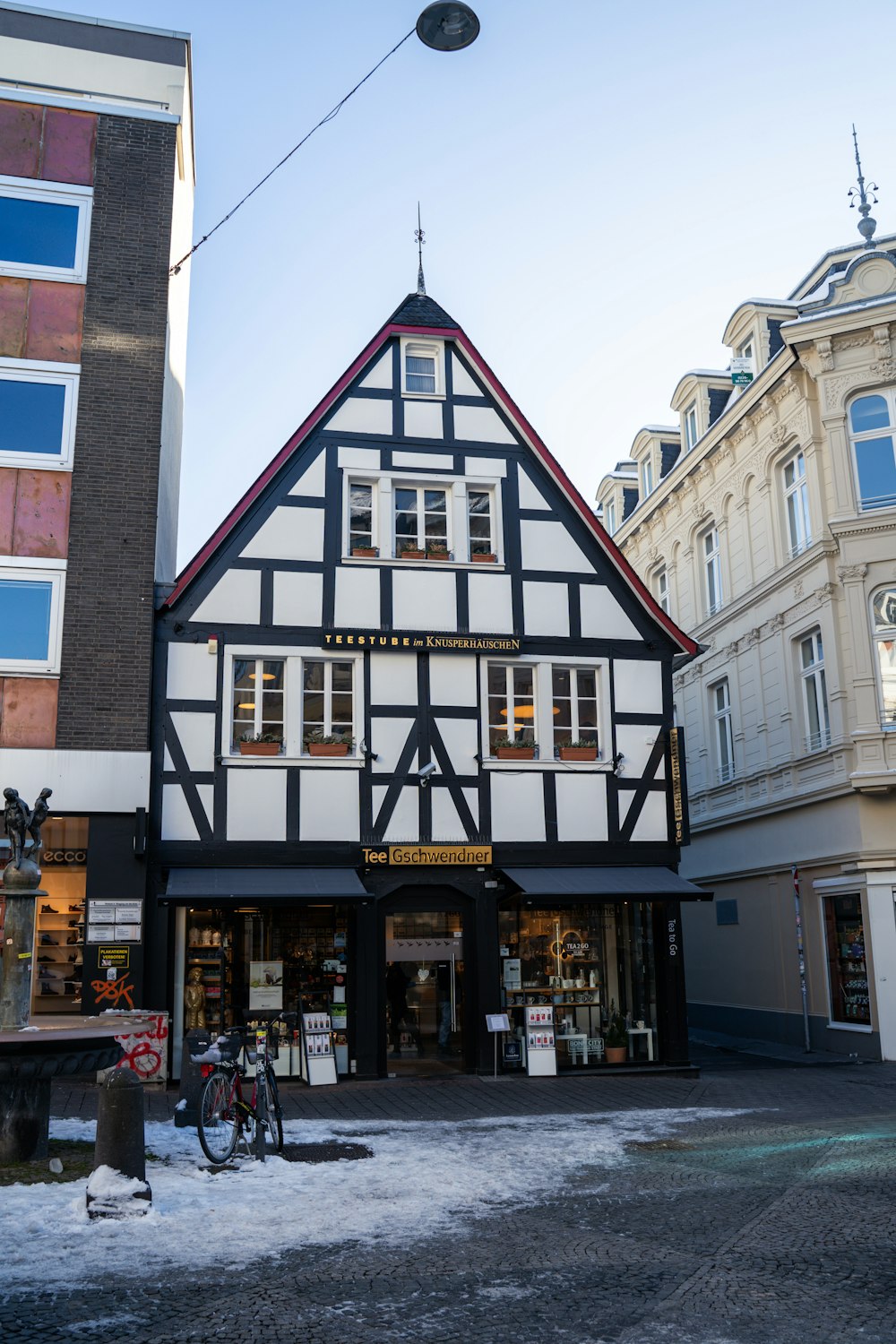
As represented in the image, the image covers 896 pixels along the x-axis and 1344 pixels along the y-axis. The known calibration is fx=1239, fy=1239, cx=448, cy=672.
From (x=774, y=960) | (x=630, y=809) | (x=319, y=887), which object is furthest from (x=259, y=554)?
(x=774, y=960)

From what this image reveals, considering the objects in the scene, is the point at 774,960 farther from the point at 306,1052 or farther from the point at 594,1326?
the point at 594,1326

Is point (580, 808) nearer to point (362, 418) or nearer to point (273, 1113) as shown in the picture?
point (362, 418)

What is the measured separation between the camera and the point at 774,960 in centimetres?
2359

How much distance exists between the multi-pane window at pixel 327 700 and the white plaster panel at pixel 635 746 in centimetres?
422

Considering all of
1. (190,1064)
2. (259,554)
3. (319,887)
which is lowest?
(190,1064)

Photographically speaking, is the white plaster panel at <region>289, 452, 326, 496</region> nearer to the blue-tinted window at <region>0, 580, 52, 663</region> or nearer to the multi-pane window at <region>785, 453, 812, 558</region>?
the blue-tinted window at <region>0, 580, 52, 663</region>

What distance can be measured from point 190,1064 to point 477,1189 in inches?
174

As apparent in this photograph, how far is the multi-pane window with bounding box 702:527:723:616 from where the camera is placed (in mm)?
26906

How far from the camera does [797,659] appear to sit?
75.2 feet

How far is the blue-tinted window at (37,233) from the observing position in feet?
60.7

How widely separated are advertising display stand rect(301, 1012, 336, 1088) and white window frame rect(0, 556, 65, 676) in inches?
240

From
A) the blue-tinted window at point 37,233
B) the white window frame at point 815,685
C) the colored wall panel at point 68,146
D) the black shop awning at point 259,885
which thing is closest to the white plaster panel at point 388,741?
the black shop awning at point 259,885

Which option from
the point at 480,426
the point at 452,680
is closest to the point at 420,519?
the point at 480,426

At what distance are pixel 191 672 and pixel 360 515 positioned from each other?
3647mm
